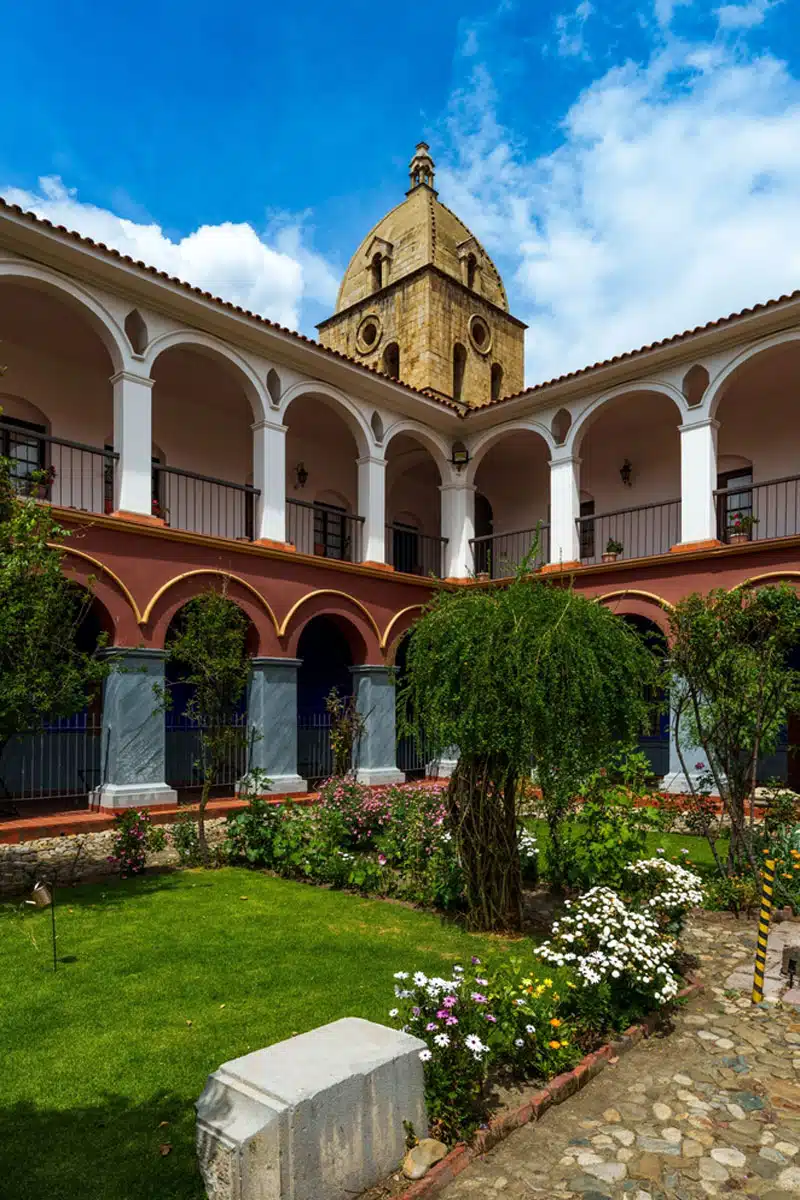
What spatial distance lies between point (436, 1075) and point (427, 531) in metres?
18.6

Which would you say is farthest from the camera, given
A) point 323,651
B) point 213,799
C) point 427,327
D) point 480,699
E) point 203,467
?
point 427,327

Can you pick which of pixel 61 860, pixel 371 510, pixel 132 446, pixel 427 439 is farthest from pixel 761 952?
pixel 427 439

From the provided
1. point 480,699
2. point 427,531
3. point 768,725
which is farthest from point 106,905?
point 427,531

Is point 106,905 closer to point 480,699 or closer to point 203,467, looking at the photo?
point 480,699

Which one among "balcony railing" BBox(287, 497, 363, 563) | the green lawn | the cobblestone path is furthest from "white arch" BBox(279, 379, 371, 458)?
the cobblestone path

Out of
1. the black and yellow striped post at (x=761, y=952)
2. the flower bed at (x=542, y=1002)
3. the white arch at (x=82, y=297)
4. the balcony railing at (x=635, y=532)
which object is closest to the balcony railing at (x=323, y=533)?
the balcony railing at (x=635, y=532)

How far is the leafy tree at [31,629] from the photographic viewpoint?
7402 mm

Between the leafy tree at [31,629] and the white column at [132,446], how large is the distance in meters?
4.30

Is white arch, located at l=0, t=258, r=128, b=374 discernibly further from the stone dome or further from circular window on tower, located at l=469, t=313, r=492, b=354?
circular window on tower, located at l=469, t=313, r=492, b=354

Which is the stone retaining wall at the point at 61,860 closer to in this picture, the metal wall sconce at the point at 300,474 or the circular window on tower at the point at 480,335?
the metal wall sconce at the point at 300,474

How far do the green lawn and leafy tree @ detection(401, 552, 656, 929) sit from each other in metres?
0.76

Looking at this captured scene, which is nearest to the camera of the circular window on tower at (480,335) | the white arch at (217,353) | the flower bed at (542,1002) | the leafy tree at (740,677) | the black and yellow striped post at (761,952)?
the flower bed at (542,1002)

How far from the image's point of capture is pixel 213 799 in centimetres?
1357

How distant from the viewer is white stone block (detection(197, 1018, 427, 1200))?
114 inches
